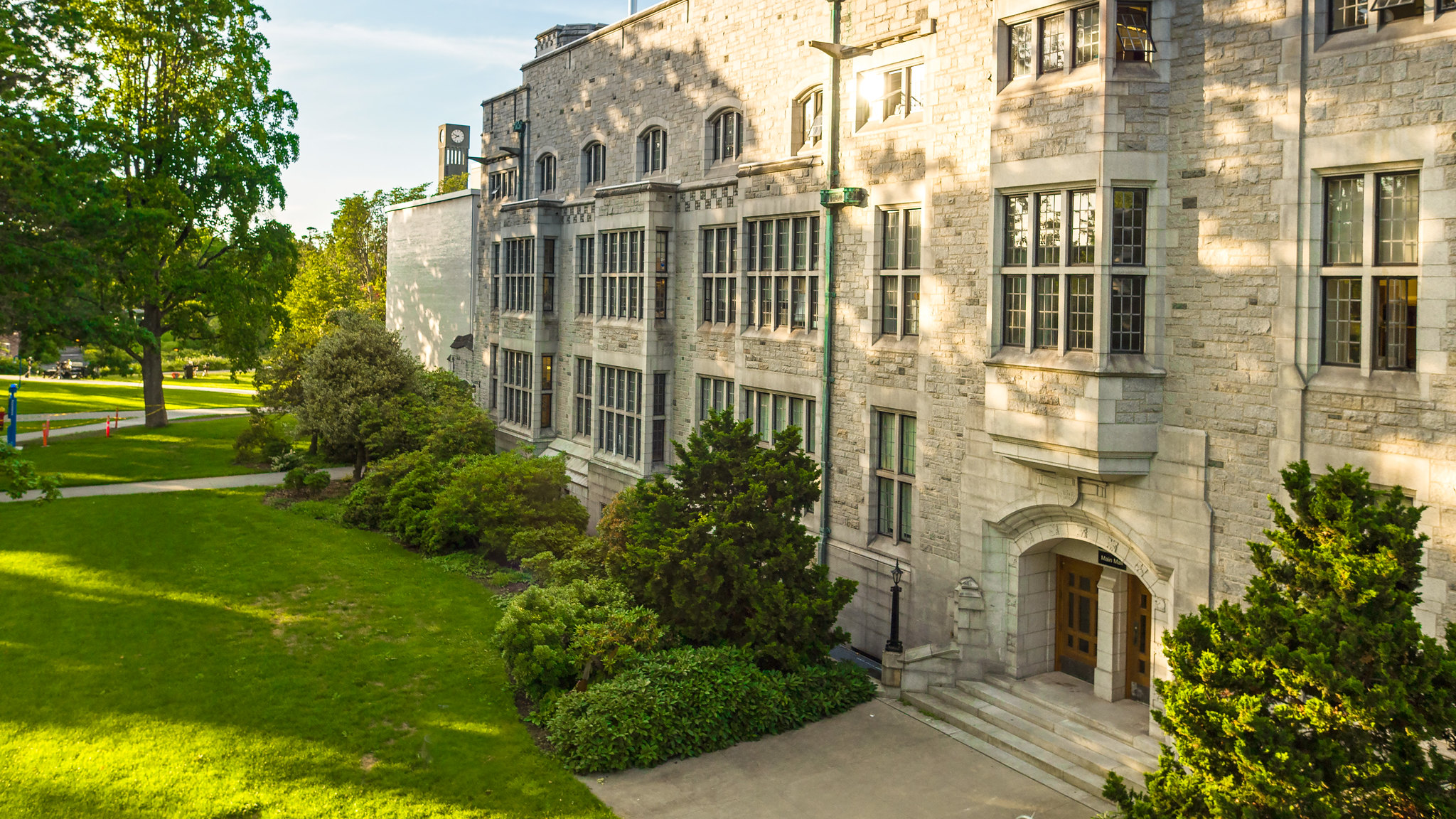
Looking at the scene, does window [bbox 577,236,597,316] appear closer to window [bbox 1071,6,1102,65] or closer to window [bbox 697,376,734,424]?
window [bbox 697,376,734,424]

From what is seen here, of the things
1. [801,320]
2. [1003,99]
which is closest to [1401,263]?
[1003,99]

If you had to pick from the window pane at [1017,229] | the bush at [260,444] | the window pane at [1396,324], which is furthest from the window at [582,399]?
the window pane at [1396,324]

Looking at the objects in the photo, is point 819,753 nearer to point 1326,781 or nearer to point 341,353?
point 1326,781

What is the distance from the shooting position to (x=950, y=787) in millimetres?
12078

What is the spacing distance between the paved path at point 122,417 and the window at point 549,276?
67.7 ft

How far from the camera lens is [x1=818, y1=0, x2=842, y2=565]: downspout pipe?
17688mm

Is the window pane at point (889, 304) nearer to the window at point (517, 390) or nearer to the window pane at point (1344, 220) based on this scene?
the window pane at point (1344, 220)

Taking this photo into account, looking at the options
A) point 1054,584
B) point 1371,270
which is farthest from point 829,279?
point 1371,270

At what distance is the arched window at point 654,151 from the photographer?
80.8 feet

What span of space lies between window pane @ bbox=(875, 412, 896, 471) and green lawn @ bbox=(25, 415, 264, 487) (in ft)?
82.2

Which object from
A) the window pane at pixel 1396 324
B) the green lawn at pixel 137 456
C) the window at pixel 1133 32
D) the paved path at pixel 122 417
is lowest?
the green lawn at pixel 137 456

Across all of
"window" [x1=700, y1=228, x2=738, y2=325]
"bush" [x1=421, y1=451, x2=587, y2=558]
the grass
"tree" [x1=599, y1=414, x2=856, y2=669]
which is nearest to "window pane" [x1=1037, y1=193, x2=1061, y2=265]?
"tree" [x1=599, y1=414, x2=856, y2=669]

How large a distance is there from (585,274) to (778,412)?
30.9 ft

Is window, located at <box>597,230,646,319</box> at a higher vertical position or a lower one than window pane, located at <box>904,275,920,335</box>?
higher
